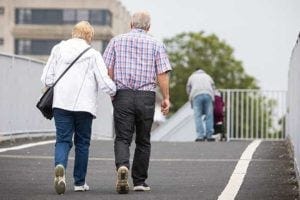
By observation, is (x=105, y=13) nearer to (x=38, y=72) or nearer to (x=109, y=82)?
(x=38, y=72)

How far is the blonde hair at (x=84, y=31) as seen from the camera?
11398 mm

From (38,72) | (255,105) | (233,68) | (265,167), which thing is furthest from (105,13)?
(265,167)

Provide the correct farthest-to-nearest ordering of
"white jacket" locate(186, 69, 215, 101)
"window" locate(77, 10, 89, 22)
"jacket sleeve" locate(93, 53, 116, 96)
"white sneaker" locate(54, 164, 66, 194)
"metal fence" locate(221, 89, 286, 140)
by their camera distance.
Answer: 1. "window" locate(77, 10, 89, 22)
2. "metal fence" locate(221, 89, 286, 140)
3. "white jacket" locate(186, 69, 215, 101)
4. "jacket sleeve" locate(93, 53, 116, 96)
5. "white sneaker" locate(54, 164, 66, 194)

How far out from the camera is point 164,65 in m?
11.5

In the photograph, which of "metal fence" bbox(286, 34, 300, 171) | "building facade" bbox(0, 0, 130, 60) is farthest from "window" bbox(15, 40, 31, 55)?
"metal fence" bbox(286, 34, 300, 171)

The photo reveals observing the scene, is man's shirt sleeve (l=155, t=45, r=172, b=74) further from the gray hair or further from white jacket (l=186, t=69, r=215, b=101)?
white jacket (l=186, t=69, r=215, b=101)

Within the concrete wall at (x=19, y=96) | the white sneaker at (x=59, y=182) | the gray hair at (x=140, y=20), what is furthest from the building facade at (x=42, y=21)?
the white sneaker at (x=59, y=182)

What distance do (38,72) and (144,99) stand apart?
432 inches

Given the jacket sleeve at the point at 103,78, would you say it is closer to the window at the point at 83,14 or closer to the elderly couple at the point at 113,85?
the elderly couple at the point at 113,85

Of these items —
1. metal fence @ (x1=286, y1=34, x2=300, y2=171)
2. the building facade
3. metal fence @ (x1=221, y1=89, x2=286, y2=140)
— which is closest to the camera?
metal fence @ (x1=286, y1=34, x2=300, y2=171)

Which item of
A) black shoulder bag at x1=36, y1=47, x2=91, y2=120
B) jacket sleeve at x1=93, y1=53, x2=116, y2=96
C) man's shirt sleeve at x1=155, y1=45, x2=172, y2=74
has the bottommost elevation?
black shoulder bag at x1=36, y1=47, x2=91, y2=120

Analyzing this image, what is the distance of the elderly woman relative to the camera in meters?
11.2

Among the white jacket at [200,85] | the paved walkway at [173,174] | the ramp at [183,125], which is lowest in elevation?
the ramp at [183,125]

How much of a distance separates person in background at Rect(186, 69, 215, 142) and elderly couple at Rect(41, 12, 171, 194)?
13.6 m
